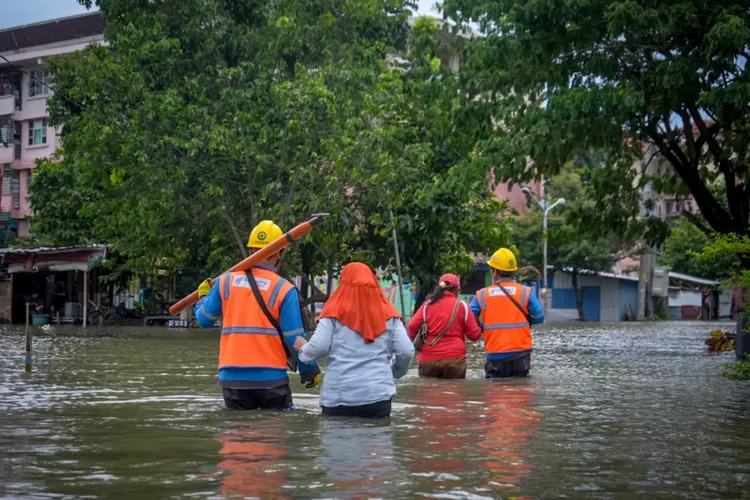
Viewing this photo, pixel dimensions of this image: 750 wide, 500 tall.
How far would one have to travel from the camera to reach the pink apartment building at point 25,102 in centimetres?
6341

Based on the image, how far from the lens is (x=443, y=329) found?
1431 centimetres

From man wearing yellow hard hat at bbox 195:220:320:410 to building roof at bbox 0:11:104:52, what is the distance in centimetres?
5556

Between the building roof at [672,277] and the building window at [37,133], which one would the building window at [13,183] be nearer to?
the building window at [37,133]

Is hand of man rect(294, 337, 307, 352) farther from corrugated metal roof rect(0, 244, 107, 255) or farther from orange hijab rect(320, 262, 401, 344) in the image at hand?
corrugated metal roof rect(0, 244, 107, 255)

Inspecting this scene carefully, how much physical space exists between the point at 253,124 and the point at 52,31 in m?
34.9

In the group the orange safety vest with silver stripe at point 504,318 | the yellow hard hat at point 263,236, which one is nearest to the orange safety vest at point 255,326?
the yellow hard hat at point 263,236

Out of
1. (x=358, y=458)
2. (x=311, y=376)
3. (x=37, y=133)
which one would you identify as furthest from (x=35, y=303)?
(x=358, y=458)

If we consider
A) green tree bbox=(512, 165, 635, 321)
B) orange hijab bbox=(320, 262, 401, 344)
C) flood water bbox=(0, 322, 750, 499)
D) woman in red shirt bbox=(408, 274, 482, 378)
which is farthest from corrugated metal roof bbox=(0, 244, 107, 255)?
orange hijab bbox=(320, 262, 401, 344)

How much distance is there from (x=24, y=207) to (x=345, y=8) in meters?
35.3

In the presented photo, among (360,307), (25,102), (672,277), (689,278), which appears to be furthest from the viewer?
(672,277)

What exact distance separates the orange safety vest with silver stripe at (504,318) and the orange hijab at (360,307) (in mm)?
4909

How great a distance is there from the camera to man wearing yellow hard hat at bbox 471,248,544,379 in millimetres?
14227

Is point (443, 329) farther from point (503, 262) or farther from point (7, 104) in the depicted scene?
point (7, 104)

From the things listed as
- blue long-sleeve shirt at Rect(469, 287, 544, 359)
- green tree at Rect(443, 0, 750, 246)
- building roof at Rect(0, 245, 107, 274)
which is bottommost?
blue long-sleeve shirt at Rect(469, 287, 544, 359)
